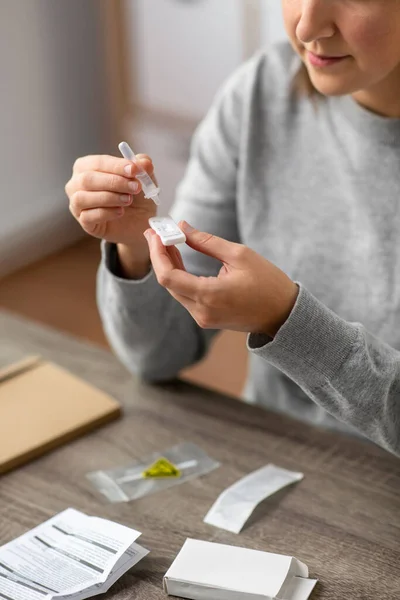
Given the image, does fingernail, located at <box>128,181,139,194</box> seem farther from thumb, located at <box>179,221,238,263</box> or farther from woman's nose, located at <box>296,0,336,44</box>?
woman's nose, located at <box>296,0,336,44</box>

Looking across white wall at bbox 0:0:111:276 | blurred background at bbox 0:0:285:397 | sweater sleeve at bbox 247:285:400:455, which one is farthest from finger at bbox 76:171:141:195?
white wall at bbox 0:0:111:276

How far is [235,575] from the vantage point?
33.9 inches

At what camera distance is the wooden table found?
2.96 feet

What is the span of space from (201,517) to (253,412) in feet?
0.79

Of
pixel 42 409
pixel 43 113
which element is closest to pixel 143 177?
pixel 42 409

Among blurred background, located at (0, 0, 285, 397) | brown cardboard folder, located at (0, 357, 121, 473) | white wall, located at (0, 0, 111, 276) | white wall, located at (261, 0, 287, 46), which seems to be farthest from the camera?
white wall, located at (0, 0, 111, 276)

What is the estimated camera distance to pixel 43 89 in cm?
347

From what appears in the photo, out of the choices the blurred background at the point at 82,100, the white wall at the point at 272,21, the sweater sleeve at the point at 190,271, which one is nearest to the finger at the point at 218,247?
the sweater sleeve at the point at 190,271

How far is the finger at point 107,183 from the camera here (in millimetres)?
1024

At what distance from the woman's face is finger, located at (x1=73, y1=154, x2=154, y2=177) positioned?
0.24 metres

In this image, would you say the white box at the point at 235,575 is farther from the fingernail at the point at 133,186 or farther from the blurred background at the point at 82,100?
the blurred background at the point at 82,100

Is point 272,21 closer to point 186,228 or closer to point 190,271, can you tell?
point 190,271

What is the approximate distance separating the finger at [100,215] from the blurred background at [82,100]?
76.2 inches

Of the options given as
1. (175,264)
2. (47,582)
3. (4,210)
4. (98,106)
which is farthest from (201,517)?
(98,106)
